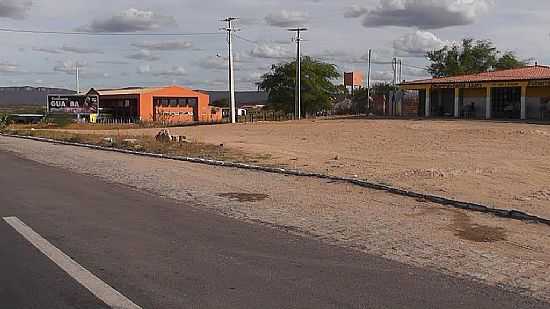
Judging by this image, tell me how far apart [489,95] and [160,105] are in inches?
1952

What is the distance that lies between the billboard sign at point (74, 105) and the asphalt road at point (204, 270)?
55.0 m

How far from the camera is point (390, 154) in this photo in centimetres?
2344

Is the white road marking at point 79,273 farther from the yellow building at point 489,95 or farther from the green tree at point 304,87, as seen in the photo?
the green tree at point 304,87

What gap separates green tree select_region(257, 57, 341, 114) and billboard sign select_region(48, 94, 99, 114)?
21142mm

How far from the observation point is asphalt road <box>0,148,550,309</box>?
6023 millimetres

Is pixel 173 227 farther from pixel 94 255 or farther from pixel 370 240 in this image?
pixel 370 240

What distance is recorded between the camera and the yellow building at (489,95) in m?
47.0

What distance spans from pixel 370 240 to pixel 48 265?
3.90 m

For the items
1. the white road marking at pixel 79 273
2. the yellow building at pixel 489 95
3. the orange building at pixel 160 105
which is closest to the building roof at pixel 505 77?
the yellow building at pixel 489 95

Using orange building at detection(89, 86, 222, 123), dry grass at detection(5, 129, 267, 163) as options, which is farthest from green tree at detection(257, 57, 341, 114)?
dry grass at detection(5, 129, 267, 163)

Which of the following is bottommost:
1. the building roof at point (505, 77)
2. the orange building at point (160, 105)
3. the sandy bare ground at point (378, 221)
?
the sandy bare ground at point (378, 221)

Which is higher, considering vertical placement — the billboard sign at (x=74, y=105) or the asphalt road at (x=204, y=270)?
the billboard sign at (x=74, y=105)

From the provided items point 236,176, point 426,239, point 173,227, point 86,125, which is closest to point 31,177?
point 236,176

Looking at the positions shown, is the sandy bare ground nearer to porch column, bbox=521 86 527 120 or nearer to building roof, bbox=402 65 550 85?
porch column, bbox=521 86 527 120
